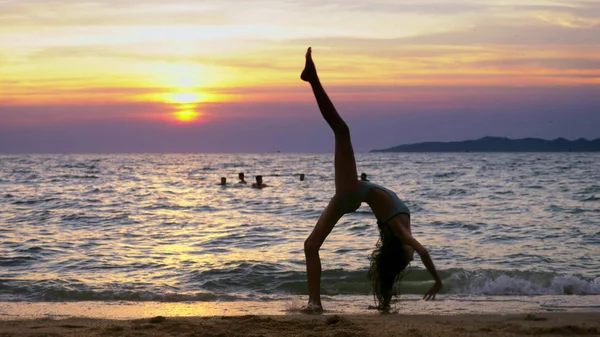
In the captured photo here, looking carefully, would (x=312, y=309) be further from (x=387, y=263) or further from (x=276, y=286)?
(x=276, y=286)

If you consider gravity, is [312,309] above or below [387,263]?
below

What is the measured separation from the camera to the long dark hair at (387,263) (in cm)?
730

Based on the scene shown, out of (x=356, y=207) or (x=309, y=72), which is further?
(x=356, y=207)

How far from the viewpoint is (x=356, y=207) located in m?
7.27

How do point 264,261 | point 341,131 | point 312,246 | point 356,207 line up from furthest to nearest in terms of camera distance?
point 264,261 → point 312,246 → point 356,207 → point 341,131

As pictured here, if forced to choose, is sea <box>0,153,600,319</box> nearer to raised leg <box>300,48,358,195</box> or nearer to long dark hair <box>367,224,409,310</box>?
long dark hair <box>367,224,409,310</box>

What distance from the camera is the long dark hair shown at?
7.30 metres

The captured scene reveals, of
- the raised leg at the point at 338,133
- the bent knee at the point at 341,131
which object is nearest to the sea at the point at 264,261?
the raised leg at the point at 338,133

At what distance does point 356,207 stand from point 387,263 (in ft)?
2.25

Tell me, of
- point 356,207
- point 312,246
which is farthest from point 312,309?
point 356,207

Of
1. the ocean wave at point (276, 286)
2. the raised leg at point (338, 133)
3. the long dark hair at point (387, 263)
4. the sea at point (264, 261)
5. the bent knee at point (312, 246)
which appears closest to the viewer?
the raised leg at point (338, 133)

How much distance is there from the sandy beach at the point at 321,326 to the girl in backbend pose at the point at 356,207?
1.82 ft

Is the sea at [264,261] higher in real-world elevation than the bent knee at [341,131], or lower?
lower

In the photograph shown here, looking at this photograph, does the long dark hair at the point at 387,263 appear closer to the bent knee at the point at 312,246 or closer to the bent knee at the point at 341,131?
the bent knee at the point at 312,246
